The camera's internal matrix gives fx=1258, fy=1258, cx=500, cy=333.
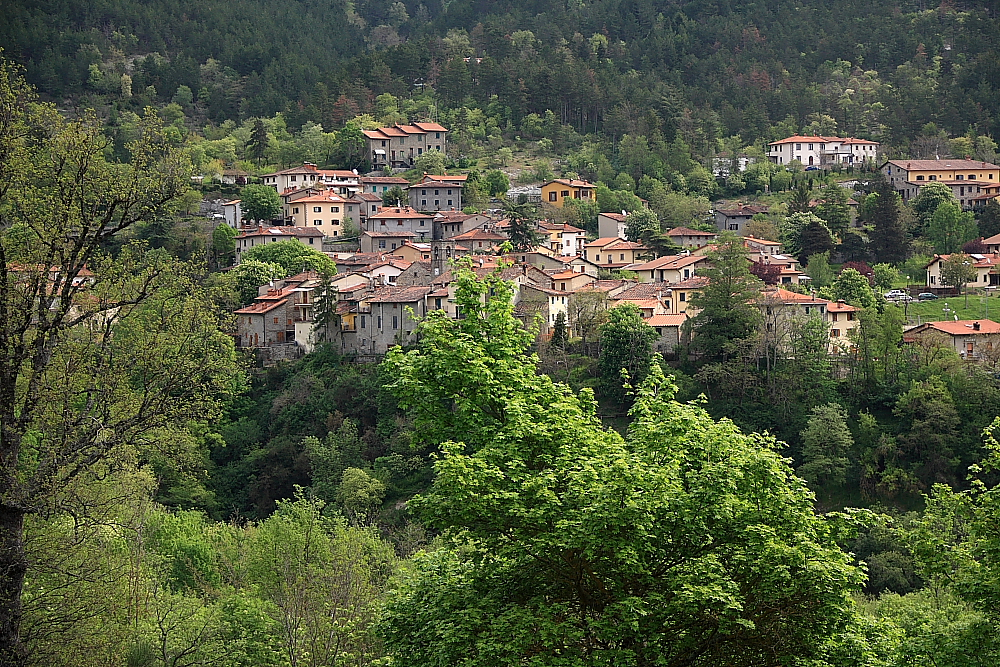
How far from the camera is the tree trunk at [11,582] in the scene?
10344mm

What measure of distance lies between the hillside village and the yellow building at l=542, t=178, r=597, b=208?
109 mm

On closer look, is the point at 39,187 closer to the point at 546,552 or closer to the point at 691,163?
the point at 546,552

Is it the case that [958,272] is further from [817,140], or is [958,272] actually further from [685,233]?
[817,140]

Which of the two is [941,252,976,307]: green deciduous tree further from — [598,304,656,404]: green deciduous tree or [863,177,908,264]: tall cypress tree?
[598,304,656,404]: green deciduous tree

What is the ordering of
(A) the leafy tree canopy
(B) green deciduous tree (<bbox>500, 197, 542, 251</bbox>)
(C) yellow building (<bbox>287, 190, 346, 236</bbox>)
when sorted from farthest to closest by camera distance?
(C) yellow building (<bbox>287, 190, 346, 236</bbox>), (B) green deciduous tree (<bbox>500, 197, 542, 251</bbox>), (A) the leafy tree canopy

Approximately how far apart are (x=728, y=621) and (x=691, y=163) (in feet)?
245

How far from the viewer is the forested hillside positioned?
310 feet

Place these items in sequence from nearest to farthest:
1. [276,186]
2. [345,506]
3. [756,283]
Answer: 1. [345,506]
2. [756,283]
3. [276,186]

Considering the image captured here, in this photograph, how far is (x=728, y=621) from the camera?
37.9 feet

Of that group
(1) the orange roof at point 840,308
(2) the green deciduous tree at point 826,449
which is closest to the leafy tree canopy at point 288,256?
(1) the orange roof at point 840,308

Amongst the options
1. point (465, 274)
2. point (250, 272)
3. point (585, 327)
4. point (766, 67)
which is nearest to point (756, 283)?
point (585, 327)

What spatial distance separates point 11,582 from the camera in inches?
417

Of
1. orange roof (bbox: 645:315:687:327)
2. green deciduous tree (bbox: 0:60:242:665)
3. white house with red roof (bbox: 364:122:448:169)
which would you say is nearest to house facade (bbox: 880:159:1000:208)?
white house with red roof (bbox: 364:122:448:169)

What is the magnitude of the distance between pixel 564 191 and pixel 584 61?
30130mm
